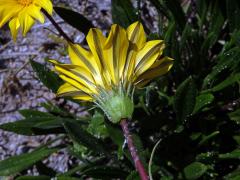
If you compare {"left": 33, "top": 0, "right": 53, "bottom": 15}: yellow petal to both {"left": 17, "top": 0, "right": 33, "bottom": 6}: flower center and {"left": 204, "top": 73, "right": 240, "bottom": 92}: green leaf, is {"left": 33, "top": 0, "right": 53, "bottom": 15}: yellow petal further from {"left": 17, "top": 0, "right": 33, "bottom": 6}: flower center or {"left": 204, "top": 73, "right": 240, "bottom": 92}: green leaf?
{"left": 204, "top": 73, "right": 240, "bottom": 92}: green leaf

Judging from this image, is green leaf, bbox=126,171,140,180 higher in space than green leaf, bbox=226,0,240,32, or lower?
lower

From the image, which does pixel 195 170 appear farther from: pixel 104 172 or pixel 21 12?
pixel 21 12

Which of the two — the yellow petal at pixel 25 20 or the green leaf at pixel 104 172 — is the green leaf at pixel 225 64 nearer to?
the green leaf at pixel 104 172

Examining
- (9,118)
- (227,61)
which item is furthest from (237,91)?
(9,118)

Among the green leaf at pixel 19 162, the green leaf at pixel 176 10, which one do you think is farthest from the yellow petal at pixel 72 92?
the green leaf at pixel 176 10

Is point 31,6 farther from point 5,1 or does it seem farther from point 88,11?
point 88,11

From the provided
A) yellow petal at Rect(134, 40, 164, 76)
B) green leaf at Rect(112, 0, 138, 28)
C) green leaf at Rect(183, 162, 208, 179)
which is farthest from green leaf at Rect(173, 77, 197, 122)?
green leaf at Rect(112, 0, 138, 28)

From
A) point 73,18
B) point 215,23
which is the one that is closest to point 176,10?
point 215,23
